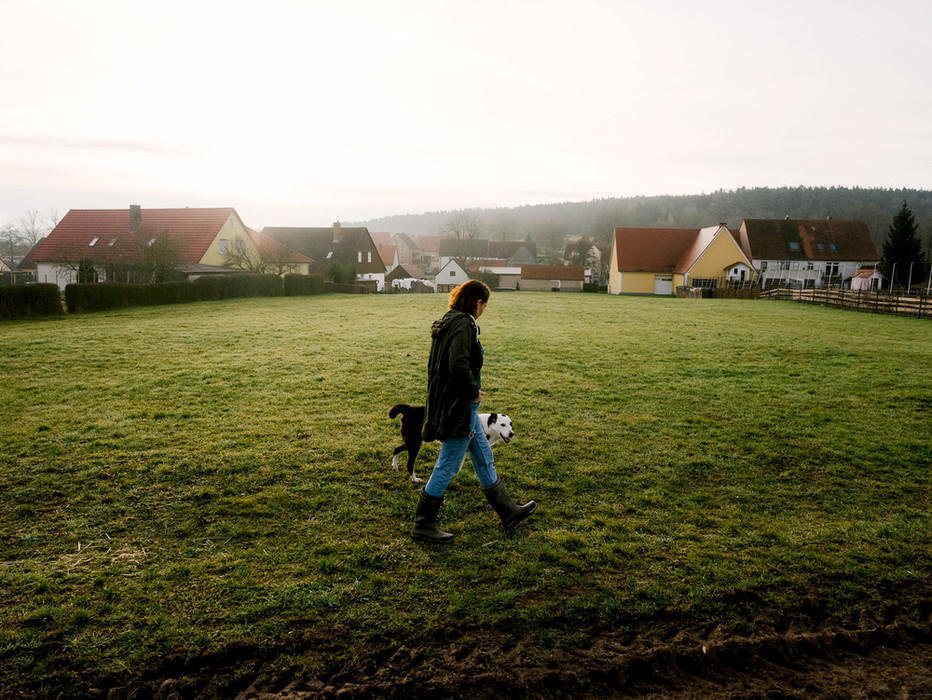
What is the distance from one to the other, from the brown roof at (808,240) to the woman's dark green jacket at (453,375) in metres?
63.2

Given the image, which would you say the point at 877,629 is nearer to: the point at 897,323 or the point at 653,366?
the point at 653,366

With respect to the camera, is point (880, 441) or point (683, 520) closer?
point (683, 520)

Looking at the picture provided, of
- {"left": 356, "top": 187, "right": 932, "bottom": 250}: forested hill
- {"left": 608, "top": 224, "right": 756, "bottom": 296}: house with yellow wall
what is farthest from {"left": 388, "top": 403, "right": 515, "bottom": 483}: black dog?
{"left": 356, "top": 187, "right": 932, "bottom": 250}: forested hill

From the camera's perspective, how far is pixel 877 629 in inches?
142

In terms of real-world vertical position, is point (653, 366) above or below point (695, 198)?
below

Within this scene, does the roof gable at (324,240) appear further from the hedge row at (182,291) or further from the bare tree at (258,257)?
the hedge row at (182,291)

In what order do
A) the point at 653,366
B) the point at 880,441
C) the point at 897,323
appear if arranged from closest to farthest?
the point at 880,441, the point at 653,366, the point at 897,323

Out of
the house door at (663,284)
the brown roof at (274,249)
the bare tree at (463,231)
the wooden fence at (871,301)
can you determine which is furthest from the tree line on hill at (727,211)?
the brown roof at (274,249)

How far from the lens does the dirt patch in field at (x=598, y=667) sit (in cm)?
306

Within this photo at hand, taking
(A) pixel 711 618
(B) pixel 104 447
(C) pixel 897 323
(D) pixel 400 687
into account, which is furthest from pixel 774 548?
(C) pixel 897 323

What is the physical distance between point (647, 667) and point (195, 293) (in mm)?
29535

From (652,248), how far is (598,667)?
57.3 meters

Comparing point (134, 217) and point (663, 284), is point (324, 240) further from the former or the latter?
point (663, 284)

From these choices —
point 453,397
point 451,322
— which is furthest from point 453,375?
point 451,322
